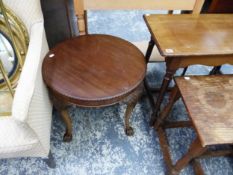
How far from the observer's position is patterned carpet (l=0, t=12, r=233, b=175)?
3.94 ft

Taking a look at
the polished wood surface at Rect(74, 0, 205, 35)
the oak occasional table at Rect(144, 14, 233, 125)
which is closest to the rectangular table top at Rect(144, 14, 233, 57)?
the oak occasional table at Rect(144, 14, 233, 125)

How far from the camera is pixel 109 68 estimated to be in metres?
1.01

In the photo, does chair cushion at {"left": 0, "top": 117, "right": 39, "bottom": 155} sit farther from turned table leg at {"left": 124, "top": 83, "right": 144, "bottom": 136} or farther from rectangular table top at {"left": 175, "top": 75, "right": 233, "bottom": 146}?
rectangular table top at {"left": 175, "top": 75, "right": 233, "bottom": 146}

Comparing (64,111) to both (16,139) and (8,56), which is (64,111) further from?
(8,56)

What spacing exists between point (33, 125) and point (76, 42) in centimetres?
52

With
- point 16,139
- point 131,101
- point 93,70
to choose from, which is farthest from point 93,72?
point 16,139

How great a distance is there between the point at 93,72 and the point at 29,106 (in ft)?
1.11

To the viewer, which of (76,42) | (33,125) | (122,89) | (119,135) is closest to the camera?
(33,125)

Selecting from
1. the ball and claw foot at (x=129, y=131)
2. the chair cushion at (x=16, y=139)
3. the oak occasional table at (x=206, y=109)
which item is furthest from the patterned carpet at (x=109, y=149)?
the chair cushion at (x=16, y=139)

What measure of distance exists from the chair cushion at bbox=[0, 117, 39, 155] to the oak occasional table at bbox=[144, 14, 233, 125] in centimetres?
68

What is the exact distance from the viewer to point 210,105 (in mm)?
913

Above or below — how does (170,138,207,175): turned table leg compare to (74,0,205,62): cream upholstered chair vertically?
below

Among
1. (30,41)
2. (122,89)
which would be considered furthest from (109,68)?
(30,41)

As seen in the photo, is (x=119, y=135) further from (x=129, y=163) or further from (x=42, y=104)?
(x=42, y=104)
